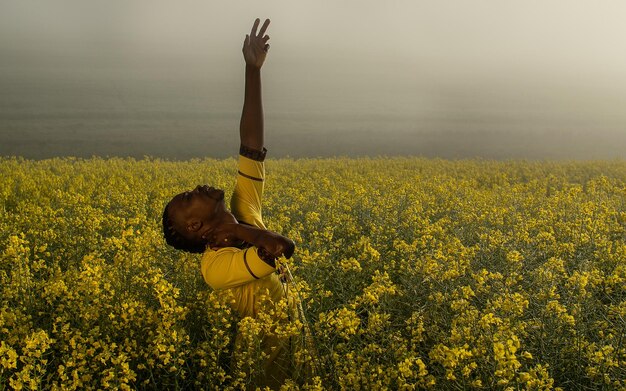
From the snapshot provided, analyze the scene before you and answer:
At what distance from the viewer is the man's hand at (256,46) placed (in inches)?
154

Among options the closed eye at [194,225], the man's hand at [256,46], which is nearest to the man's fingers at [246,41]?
the man's hand at [256,46]

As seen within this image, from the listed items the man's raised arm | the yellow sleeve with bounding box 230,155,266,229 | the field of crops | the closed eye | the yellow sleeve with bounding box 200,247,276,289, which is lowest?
the field of crops

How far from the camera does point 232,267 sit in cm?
310

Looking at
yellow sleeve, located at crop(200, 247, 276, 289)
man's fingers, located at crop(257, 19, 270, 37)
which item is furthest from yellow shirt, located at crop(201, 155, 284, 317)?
man's fingers, located at crop(257, 19, 270, 37)

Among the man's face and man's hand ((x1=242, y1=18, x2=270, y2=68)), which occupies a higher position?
man's hand ((x1=242, y1=18, x2=270, y2=68))

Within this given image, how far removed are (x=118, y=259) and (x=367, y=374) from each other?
2.00 m

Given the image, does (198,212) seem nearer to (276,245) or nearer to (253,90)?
(276,245)

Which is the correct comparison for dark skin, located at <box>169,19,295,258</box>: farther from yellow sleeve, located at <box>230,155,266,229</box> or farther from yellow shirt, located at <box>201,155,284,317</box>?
yellow sleeve, located at <box>230,155,266,229</box>

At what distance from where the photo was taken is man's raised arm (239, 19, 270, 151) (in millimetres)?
3910

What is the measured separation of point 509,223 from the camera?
7.33 metres

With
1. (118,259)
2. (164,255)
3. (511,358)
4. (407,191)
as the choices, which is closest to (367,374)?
(511,358)

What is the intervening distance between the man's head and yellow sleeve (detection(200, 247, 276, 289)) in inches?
4.9

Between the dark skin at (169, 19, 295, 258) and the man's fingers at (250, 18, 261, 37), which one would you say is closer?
the dark skin at (169, 19, 295, 258)

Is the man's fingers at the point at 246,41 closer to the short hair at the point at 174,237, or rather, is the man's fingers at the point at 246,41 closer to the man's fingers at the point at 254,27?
the man's fingers at the point at 254,27
